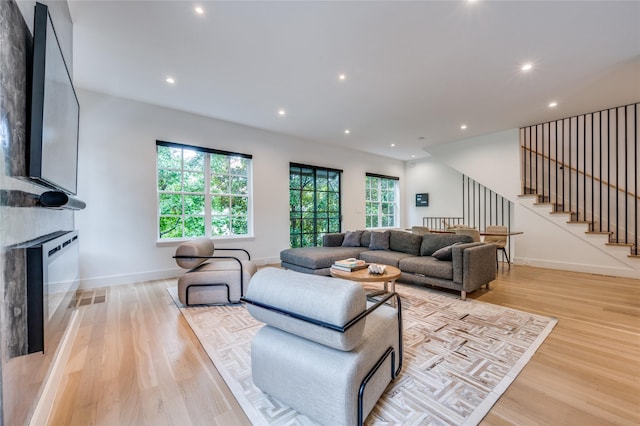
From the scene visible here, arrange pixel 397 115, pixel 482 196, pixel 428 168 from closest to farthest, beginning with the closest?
pixel 397 115 < pixel 482 196 < pixel 428 168

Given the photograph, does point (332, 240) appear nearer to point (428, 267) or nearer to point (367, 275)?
point (428, 267)

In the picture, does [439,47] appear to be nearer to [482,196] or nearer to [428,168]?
[482,196]

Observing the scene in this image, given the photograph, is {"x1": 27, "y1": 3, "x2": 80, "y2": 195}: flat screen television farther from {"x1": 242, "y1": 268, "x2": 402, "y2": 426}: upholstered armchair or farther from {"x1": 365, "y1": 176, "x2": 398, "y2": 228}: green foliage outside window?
A: {"x1": 365, "y1": 176, "x2": 398, "y2": 228}: green foliage outside window

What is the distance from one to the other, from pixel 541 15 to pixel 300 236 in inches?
217

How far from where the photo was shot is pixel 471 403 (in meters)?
1.61

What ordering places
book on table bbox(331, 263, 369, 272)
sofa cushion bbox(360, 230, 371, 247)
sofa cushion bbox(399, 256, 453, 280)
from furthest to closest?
sofa cushion bbox(360, 230, 371, 247) → sofa cushion bbox(399, 256, 453, 280) → book on table bbox(331, 263, 369, 272)

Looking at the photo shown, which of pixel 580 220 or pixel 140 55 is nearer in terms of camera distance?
pixel 140 55

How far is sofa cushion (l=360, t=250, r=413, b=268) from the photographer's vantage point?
422 cm

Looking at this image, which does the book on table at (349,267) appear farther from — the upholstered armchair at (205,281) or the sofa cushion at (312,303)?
the sofa cushion at (312,303)

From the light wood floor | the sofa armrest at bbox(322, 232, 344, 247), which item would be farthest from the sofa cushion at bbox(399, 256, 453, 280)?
the sofa armrest at bbox(322, 232, 344, 247)

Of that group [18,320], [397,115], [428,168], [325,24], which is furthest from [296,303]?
[428,168]

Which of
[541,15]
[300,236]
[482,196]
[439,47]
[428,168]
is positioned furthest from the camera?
[428,168]

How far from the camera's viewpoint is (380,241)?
4930mm

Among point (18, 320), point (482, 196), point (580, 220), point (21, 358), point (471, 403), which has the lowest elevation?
point (471, 403)
